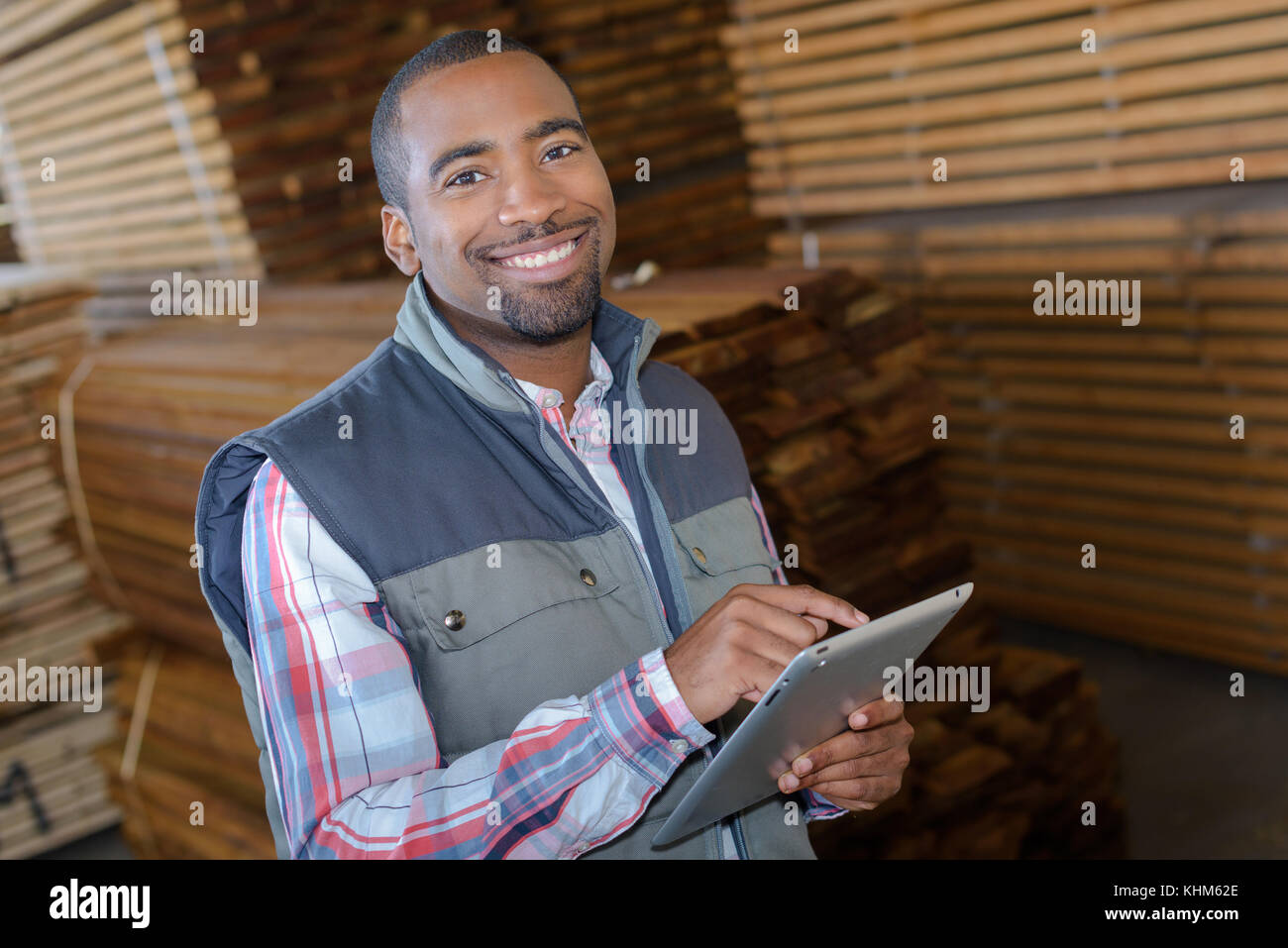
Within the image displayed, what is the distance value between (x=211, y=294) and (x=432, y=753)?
4540mm

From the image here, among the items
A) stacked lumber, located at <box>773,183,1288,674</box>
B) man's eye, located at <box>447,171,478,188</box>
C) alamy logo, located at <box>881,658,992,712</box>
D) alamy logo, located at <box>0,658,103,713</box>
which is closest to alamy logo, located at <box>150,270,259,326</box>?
alamy logo, located at <box>0,658,103,713</box>

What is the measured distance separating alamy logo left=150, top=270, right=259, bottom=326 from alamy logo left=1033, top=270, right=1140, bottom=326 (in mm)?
A: 3144

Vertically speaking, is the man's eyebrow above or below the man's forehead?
below

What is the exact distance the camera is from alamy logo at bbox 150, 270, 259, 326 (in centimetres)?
557

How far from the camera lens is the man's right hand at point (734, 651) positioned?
1718 millimetres

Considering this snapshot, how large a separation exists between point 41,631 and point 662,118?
380cm

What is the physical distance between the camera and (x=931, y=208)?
18.9 ft

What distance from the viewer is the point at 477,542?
200 centimetres

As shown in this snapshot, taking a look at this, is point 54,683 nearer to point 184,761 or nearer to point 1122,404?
point 184,761

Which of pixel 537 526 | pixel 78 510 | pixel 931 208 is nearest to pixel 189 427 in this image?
pixel 78 510

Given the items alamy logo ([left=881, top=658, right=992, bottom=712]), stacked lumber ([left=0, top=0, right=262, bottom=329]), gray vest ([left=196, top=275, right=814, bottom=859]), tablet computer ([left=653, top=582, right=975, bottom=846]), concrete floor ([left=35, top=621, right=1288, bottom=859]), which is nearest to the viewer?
tablet computer ([left=653, top=582, right=975, bottom=846])

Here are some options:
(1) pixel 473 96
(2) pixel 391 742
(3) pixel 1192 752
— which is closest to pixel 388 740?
(2) pixel 391 742

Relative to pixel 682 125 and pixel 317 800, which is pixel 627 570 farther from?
pixel 682 125

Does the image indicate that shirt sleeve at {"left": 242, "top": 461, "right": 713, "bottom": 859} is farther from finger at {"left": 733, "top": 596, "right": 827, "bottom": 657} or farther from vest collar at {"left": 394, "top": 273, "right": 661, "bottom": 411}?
vest collar at {"left": 394, "top": 273, "right": 661, "bottom": 411}
